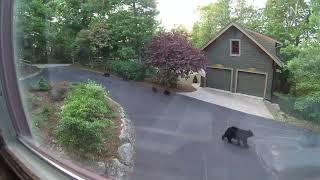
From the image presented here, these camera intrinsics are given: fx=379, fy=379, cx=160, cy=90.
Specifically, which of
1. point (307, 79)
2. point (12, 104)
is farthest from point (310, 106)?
point (12, 104)

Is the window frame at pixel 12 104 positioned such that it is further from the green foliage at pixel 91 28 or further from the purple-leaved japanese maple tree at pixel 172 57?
the purple-leaved japanese maple tree at pixel 172 57

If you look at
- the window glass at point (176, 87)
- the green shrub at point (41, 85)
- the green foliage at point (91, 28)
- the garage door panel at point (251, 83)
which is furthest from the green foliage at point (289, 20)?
the green shrub at point (41, 85)

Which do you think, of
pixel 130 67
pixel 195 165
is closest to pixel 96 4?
pixel 130 67

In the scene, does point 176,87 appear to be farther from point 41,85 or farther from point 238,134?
point 41,85

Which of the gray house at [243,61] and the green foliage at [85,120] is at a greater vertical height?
the gray house at [243,61]

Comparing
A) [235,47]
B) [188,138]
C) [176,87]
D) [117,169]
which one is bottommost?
[117,169]

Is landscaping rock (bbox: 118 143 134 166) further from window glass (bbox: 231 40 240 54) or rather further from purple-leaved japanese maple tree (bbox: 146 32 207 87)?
window glass (bbox: 231 40 240 54)
